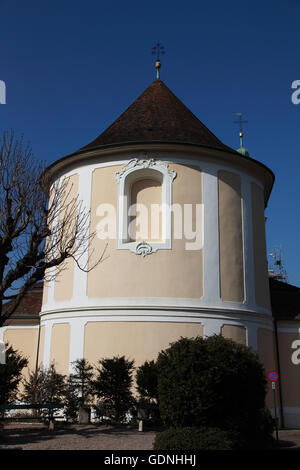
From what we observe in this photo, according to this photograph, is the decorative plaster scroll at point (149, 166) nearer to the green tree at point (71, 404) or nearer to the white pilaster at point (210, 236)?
the white pilaster at point (210, 236)

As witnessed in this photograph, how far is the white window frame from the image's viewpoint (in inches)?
688

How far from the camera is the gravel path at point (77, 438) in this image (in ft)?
34.7

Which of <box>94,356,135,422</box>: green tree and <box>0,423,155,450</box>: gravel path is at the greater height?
<box>94,356,135,422</box>: green tree

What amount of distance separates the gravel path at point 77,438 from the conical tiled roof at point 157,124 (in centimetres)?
979

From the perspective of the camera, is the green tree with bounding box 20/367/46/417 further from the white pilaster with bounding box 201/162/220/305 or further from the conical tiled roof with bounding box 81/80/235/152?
the conical tiled roof with bounding box 81/80/235/152

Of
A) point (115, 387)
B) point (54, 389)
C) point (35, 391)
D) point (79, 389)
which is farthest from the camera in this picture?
point (35, 391)

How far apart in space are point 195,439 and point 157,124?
1312 centimetres

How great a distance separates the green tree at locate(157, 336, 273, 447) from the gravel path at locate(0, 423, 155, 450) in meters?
1.28

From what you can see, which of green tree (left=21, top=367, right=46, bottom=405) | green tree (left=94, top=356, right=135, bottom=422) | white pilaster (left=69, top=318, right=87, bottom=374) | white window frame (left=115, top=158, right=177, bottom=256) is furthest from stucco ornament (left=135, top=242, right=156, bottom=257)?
green tree (left=21, top=367, right=46, bottom=405)

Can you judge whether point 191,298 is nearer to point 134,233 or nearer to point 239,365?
point 134,233

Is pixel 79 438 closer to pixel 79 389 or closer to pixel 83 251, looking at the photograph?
pixel 79 389

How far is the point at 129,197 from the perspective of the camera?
18422mm

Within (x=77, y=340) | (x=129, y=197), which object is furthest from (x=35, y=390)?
(x=129, y=197)
